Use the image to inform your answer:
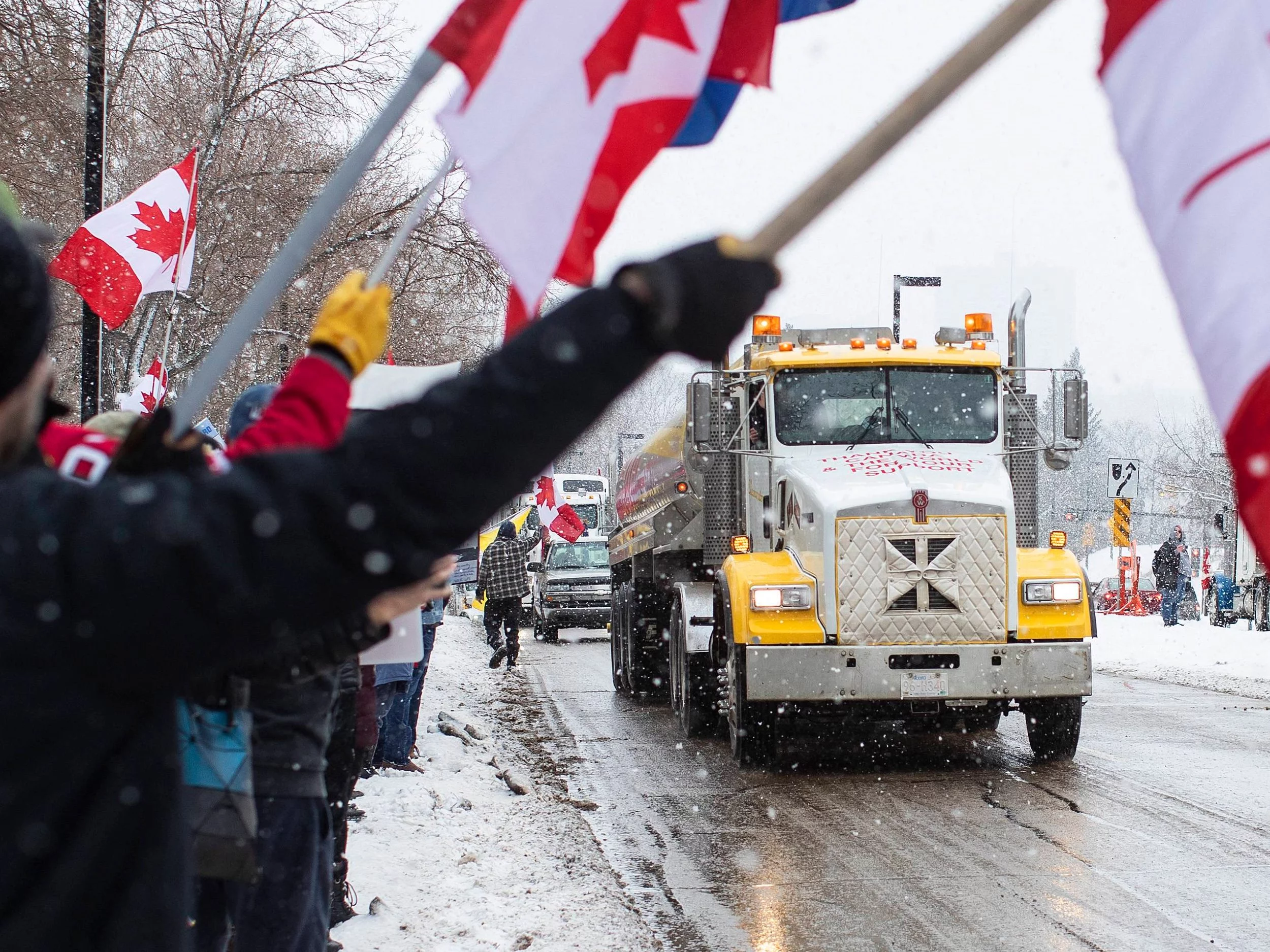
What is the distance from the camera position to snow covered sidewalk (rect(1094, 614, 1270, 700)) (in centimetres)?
1772

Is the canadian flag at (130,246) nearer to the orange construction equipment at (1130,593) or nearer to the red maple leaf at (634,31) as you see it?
the red maple leaf at (634,31)

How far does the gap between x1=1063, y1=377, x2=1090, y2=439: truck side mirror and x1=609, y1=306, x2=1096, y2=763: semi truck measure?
2cm

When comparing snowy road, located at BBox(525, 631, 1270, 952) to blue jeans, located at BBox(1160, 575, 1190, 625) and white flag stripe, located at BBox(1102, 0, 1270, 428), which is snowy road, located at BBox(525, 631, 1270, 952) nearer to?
white flag stripe, located at BBox(1102, 0, 1270, 428)

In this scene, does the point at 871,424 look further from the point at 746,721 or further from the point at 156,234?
the point at 156,234

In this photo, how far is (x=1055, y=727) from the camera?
10422 mm

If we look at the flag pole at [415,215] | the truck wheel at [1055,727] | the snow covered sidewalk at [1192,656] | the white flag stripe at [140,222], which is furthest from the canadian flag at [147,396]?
the snow covered sidewalk at [1192,656]

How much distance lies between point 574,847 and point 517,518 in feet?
50.7

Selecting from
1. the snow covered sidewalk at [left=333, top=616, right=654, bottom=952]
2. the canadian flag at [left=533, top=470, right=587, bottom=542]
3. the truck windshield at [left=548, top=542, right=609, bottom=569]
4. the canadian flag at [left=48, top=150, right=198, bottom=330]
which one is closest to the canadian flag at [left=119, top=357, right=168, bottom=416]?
the canadian flag at [left=48, top=150, right=198, bottom=330]

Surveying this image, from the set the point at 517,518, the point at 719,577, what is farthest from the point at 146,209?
the point at 517,518

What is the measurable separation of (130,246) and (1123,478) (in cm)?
1903

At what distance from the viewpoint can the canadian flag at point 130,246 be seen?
30.8 ft

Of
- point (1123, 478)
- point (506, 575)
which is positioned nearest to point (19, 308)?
point (506, 575)

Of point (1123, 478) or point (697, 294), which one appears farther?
point (1123, 478)

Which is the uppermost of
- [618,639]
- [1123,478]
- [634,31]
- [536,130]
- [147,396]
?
[1123,478]
